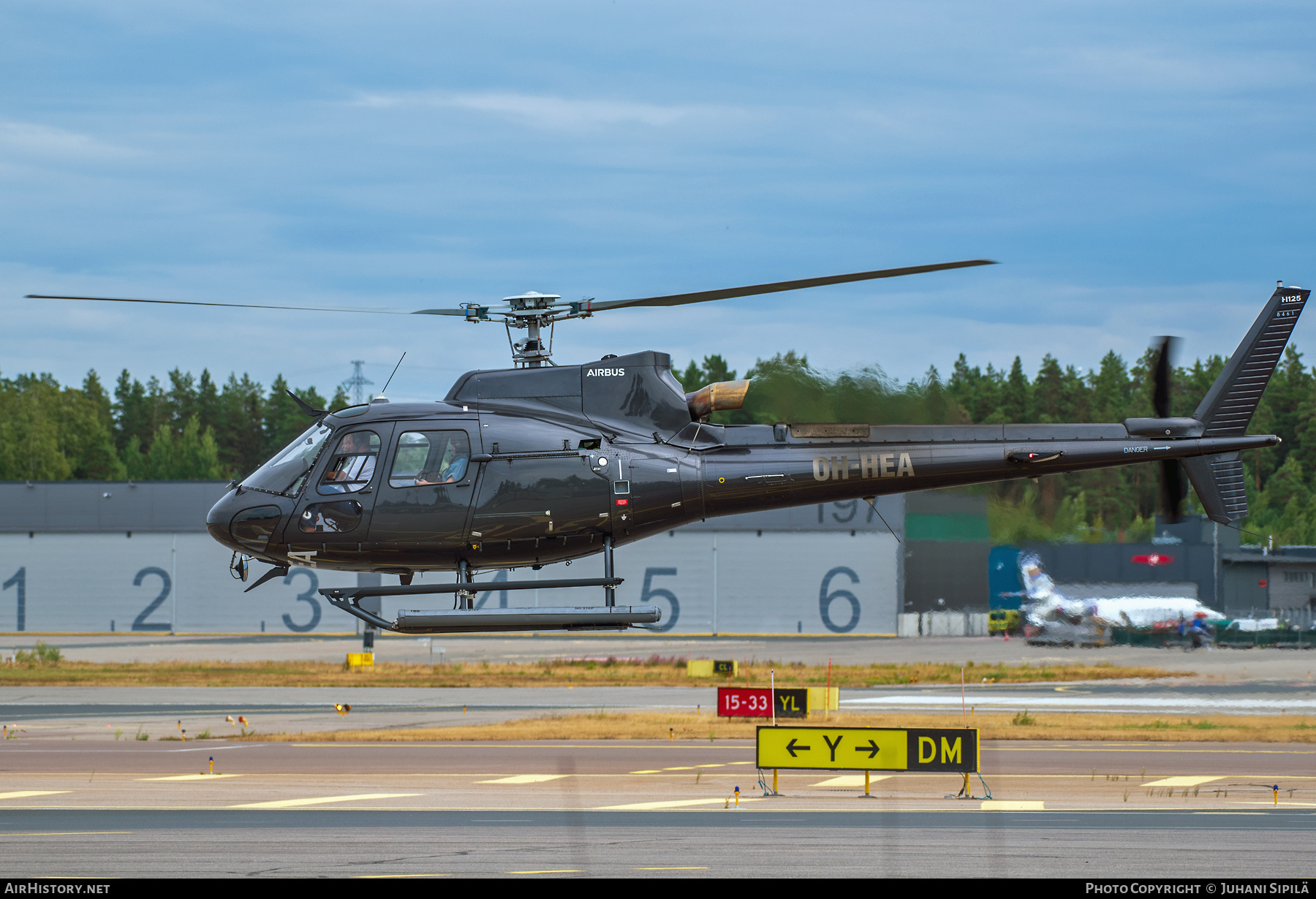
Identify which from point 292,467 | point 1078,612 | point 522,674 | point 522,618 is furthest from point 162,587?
point 522,618

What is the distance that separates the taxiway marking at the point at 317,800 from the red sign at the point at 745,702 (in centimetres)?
1042

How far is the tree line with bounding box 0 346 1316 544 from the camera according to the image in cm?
1544

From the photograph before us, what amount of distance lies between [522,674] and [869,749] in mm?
31639

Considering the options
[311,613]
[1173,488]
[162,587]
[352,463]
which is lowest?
[311,613]

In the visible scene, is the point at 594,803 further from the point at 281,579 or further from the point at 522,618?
the point at 281,579

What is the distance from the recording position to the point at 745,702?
3216 centimetres

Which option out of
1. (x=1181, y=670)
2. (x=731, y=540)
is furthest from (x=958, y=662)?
(x=731, y=540)

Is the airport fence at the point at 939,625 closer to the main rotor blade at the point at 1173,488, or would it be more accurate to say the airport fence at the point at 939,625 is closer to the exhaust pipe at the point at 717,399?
the main rotor blade at the point at 1173,488

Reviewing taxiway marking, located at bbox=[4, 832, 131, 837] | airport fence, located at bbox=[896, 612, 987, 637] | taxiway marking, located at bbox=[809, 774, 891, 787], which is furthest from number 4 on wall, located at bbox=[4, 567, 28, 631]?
taxiway marking, located at bbox=[809, 774, 891, 787]

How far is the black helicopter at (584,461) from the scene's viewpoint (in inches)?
591

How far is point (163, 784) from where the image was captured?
23891 mm

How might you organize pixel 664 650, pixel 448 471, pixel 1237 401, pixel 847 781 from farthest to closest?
pixel 664 650 → pixel 847 781 → pixel 1237 401 → pixel 448 471

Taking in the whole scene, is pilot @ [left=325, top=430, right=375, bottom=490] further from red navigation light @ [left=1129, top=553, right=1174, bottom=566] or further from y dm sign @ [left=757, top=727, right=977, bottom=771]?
red navigation light @ [left=1129, top=553, right=1174, bottom=566]
